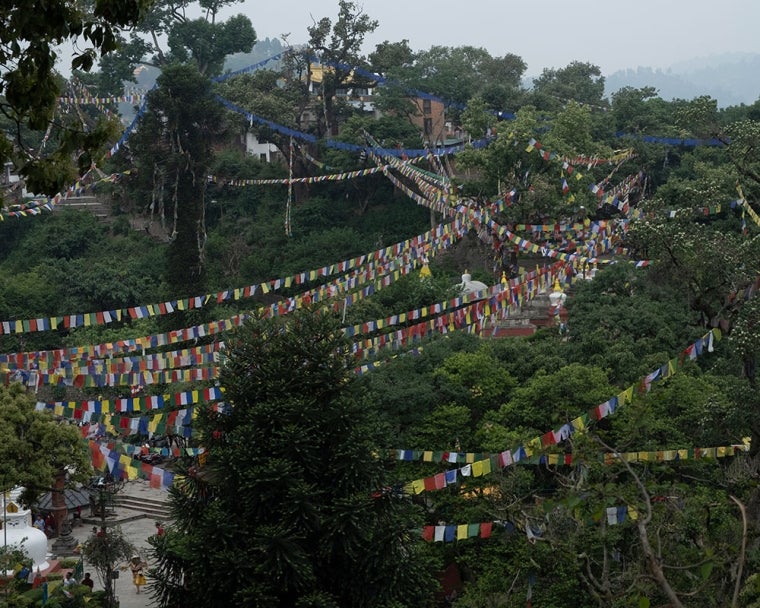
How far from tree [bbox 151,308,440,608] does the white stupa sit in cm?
828

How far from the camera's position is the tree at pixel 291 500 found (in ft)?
46.1

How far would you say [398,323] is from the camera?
3070cm

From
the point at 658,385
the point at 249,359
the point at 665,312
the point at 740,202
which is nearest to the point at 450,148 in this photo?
the point at 740,202

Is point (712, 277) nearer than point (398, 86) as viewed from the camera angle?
Yes

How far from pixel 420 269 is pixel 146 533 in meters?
11.7

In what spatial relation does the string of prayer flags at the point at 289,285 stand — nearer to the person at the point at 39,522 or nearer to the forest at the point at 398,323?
the forest at the point at 398,323

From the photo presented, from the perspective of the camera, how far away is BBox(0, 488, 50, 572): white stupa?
22.5 m

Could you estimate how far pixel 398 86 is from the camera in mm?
47438

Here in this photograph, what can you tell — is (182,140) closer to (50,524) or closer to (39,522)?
(50,524)

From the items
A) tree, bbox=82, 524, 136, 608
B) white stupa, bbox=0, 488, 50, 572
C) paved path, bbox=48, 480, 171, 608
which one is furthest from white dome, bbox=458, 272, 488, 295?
tree, bbox=82, 524, 136, 608

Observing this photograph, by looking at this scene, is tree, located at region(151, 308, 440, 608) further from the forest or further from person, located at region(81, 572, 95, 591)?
person, located at region(81, 572, 95, 591)

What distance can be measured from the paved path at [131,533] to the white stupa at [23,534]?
1.31 meters

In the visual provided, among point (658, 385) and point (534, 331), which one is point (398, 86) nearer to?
point (534, 331)

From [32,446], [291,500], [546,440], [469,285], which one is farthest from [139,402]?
[469,285]
